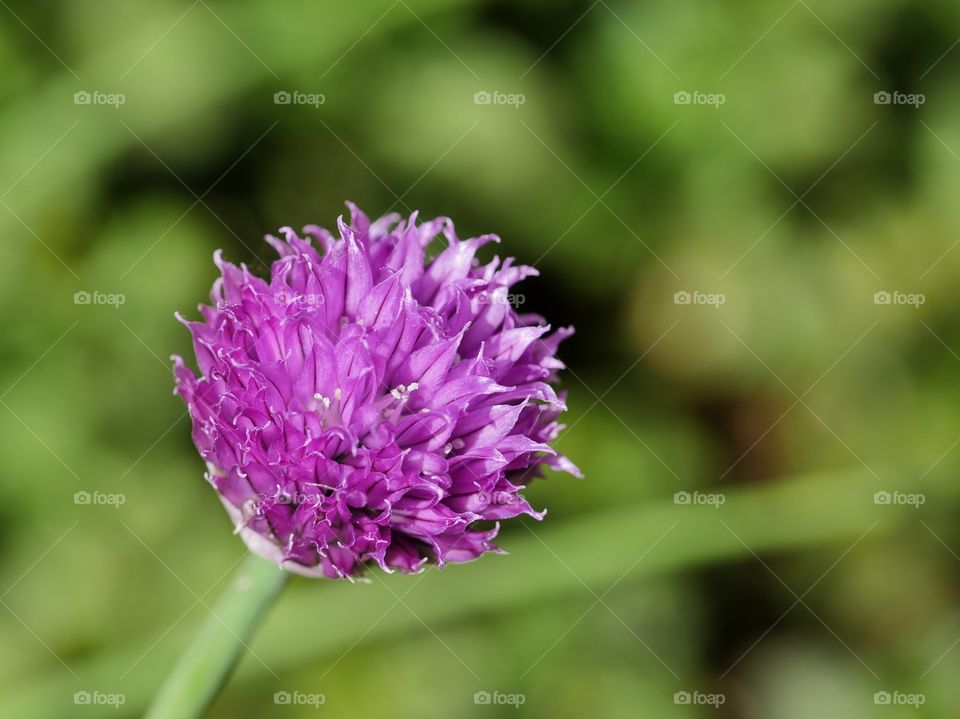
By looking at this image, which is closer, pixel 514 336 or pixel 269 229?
pixel 514 336

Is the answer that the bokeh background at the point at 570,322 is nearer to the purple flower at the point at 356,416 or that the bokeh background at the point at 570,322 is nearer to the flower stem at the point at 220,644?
the flower stem at the point at 220,644

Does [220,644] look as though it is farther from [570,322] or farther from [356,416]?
[570,322]

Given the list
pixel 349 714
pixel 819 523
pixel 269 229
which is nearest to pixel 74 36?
pixel 269 229

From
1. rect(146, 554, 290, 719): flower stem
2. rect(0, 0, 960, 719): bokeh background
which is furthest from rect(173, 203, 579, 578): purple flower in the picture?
rect(0, 0, 960, 719): bokeh background

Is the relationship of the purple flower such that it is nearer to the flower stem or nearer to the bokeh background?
the flower stem

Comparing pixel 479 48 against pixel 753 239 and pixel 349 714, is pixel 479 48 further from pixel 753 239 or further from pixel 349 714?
pixel 349 714

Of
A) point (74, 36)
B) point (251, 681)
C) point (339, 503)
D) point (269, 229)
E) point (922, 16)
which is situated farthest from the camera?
point (922, 16)

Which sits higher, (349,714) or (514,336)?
(514,336)
